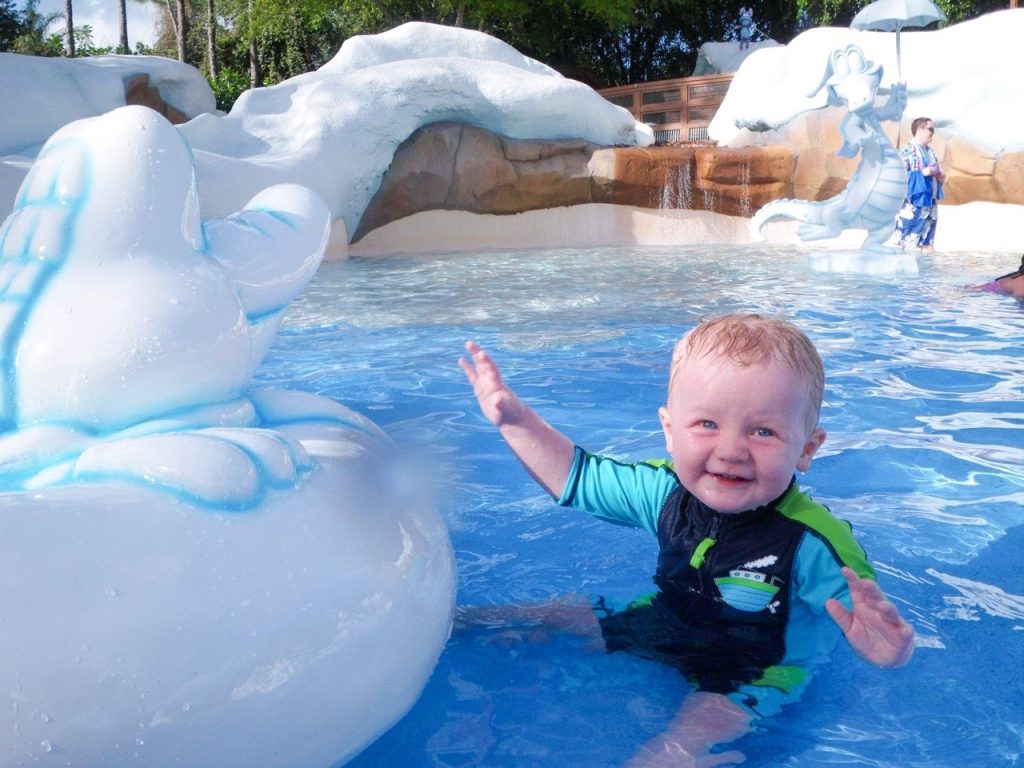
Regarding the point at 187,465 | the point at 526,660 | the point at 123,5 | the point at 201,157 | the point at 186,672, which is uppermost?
the point at 123,5

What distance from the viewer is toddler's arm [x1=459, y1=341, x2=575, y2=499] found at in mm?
1937

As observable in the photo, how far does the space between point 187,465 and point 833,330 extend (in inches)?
Result: 197

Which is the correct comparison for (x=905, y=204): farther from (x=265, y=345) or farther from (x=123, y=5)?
(x=123, y=5)

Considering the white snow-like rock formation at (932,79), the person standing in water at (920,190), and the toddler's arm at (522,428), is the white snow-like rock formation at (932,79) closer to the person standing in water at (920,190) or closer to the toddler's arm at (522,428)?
the person standing in water at (920,190)

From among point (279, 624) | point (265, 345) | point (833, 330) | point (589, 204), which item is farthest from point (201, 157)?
point (279, 624)

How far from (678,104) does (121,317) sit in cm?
1689

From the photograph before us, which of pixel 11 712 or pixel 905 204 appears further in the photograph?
pixel 905 204

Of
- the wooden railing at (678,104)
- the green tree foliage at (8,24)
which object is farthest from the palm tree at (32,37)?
the wooden railing at (678,104)

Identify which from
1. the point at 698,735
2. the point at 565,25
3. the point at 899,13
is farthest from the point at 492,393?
the point at 565,25

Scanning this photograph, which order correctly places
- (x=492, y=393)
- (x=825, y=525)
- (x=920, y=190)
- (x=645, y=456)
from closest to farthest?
(x=825, y=525), (x=492, y=393), (x=645, y=456), (x=920, y=190)

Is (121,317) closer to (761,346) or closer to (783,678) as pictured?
(761,346)

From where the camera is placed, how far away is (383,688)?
4.91 ft

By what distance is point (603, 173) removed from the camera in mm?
13406

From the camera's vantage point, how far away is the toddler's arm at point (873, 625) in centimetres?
147
